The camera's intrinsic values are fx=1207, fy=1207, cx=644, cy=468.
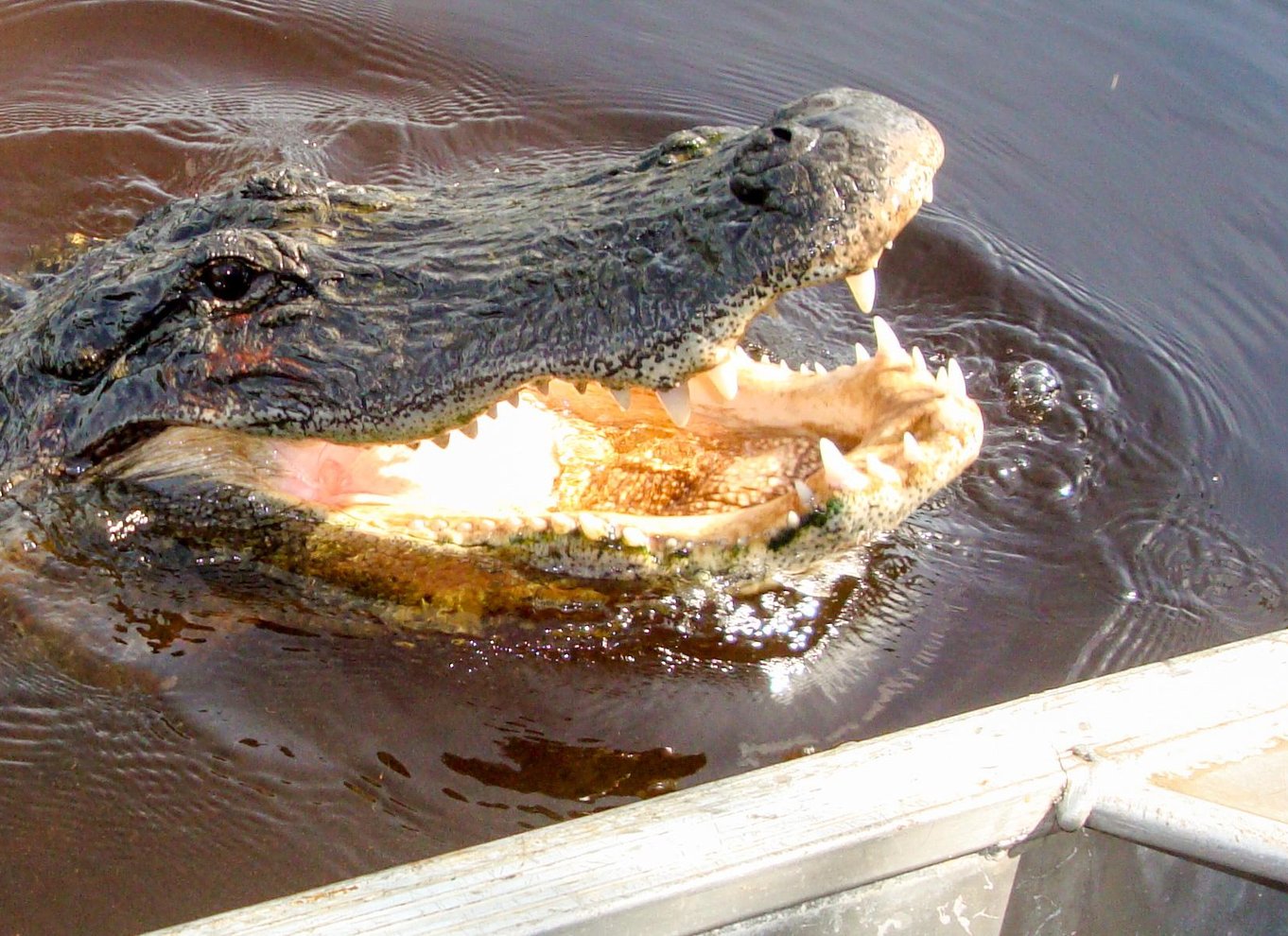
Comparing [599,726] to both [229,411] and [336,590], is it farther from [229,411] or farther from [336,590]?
[229,411]

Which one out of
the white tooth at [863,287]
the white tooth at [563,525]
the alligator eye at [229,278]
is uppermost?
the white tooth at [863,287]

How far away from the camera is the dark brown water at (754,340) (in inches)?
112

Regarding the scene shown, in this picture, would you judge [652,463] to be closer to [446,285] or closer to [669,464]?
[669,464]

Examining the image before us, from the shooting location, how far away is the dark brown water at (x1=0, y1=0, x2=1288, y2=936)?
283 centimetres

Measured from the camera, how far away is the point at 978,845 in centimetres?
192

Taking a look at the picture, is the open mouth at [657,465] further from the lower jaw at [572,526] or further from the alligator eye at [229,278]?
the alligator eye at [229,278]

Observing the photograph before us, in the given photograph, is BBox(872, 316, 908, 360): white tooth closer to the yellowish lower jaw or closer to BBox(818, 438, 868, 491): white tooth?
the yellowish lower jaw

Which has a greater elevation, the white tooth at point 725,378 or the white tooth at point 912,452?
the white tooth at point 725,378

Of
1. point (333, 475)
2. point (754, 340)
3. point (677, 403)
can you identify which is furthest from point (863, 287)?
point (754, 340)

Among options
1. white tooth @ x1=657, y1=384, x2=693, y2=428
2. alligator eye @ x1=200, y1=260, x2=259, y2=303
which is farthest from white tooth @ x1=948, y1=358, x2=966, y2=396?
alligator eye @ x1=200, y1=260, x2=259, y2=303

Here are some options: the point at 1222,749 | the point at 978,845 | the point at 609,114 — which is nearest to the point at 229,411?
the point at 978,845

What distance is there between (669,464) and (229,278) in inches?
47.3

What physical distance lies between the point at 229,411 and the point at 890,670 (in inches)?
71.9

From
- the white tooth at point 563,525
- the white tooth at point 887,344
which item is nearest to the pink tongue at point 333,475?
the white tooth at point 563,525
